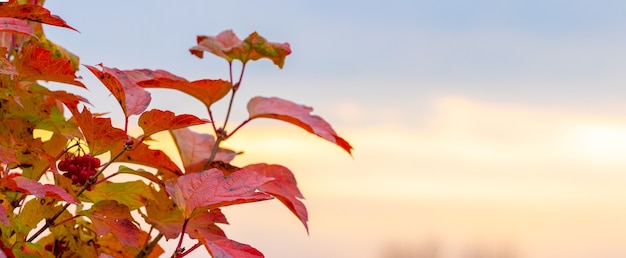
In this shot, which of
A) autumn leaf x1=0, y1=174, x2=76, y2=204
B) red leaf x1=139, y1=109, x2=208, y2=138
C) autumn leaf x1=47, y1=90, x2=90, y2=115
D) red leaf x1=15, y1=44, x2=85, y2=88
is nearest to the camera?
autumn leaf x1=0, y1=174, x2=76, y2=204

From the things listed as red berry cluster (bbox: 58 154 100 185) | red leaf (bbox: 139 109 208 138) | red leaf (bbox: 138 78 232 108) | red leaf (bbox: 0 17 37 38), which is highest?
red leaf (bbox: 138 78 232 108)

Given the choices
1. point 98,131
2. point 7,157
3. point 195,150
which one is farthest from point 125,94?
point 195,150

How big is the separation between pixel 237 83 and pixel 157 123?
0.24 metres

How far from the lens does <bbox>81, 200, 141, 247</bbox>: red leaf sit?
43.5 inches

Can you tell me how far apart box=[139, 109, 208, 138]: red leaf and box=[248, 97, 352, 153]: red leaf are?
0.24m

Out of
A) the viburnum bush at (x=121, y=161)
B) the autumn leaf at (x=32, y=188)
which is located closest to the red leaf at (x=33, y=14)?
the viburnum bush at (x=121, y=161)

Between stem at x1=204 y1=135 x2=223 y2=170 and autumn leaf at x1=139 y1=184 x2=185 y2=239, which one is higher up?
stem at x1=204 y1=135 x2=223 y2=170

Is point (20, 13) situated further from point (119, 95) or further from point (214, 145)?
point (214, 145)

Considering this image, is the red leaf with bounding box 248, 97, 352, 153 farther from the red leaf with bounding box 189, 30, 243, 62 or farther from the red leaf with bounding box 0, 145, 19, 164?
the red leaf with bounding box 0, 145, 19, 164

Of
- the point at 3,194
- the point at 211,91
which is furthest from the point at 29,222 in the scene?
the point at 211,91

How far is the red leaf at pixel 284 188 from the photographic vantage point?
1.23 meters

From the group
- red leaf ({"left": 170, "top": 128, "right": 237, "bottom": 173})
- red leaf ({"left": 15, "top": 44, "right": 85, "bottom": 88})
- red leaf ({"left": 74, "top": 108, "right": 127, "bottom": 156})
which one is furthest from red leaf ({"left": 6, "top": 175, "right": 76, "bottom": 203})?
red leaf ({"left": 170, "top": 128, "right": 237, "bottom": 173})

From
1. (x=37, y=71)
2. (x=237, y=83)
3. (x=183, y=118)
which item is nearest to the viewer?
(x=183, y=118)

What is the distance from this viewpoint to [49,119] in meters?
1.32
